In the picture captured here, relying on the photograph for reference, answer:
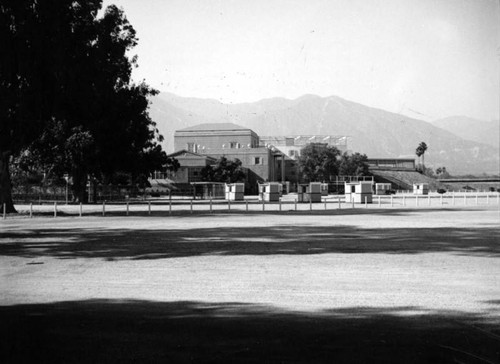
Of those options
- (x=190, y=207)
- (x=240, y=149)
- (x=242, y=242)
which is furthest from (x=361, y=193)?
(x=240, y=149)

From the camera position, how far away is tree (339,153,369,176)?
128250mm

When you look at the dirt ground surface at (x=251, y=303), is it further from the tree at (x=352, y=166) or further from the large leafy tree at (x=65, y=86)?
the tree at (x=352, y=166)

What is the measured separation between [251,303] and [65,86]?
2433 centimetres

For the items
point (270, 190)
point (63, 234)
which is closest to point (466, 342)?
point (63, 234)

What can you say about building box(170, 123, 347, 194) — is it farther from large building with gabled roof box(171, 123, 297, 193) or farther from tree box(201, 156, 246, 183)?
tree box(201, 156, 246, 183)

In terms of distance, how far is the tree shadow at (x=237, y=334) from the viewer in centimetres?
518

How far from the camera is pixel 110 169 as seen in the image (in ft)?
165

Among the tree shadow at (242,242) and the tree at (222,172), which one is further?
the tree at (222,172)

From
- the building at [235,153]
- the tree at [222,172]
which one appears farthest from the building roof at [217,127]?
the tree at [222,172]

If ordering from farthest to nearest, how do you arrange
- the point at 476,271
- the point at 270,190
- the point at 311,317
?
the point at 270,190
the point at 476,271
the point at 311,317

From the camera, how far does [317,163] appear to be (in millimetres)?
117500

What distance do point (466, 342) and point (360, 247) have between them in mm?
9365

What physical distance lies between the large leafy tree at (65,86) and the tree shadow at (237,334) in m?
22.4

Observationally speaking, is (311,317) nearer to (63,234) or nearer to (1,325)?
(1,325)
